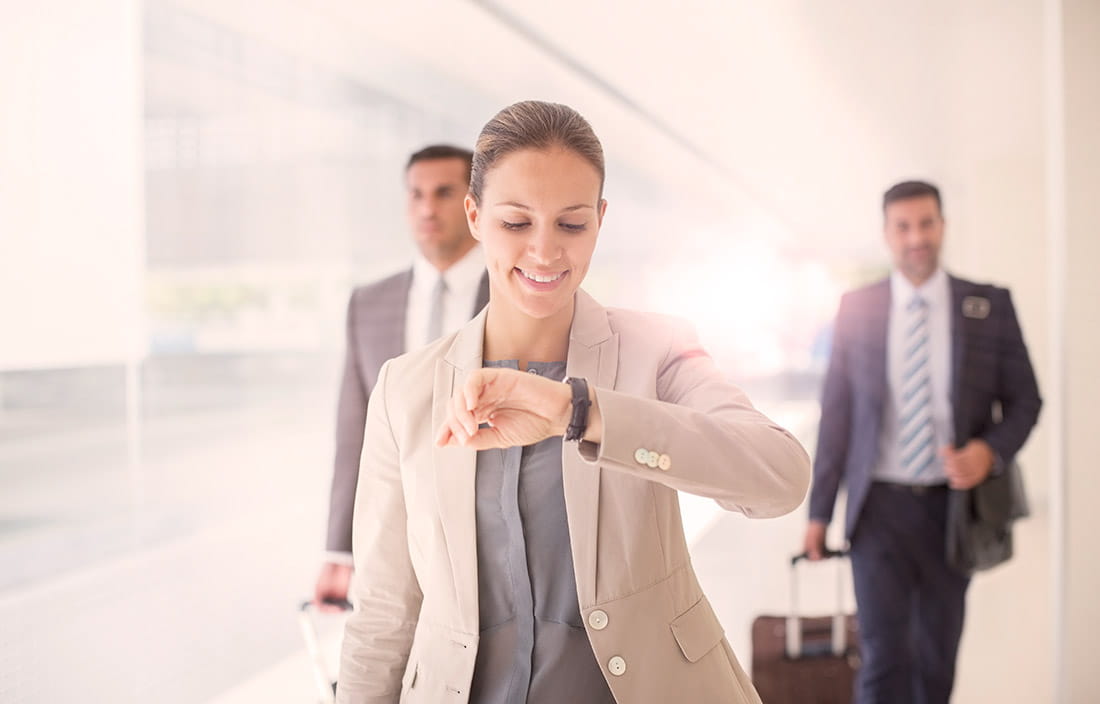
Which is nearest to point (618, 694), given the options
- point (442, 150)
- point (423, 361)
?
point (423, 361)

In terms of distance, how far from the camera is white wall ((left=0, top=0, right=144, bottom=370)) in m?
2.28

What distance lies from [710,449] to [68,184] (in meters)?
2.01

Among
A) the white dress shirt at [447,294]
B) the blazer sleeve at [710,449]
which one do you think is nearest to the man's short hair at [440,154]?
the white dress shirt at [447,294]

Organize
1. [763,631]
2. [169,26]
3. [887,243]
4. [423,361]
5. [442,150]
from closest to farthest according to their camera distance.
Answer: [423,361], [442,150], [763,631], [887,243], [169,26]

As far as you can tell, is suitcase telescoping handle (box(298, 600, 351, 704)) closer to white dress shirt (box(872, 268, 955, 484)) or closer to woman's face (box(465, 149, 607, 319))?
woman's face (box(465, 149, 607, 319))

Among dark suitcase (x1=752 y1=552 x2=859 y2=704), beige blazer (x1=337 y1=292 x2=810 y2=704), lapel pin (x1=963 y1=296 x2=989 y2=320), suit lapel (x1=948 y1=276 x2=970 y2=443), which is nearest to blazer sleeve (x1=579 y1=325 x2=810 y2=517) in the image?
beige blazer (x1=337 y1=292 x2=810 y2=704)

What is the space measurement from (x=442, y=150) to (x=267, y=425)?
3357 millimetres

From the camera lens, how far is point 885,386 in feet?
9.64

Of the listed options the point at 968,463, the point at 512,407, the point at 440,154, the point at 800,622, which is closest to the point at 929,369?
the point at 968,463

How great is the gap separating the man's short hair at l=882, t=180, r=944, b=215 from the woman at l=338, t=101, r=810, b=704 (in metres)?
1.95

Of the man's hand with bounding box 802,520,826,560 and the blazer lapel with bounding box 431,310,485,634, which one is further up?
the blazer lapel with bounding box 431,310,485,634

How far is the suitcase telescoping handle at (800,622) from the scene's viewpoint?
2.67 m

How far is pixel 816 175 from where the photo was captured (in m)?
3.12

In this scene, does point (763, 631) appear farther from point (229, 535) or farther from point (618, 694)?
point (229, 535)
